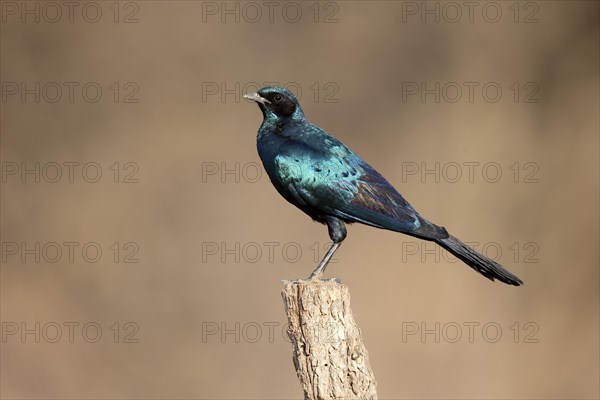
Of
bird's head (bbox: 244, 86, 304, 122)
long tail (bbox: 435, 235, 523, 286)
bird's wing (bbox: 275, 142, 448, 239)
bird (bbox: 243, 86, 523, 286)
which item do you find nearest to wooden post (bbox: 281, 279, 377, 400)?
bird (bbox: 243, 86, 523, 286)

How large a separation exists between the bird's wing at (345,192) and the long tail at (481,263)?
0.06m

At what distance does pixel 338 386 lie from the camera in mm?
3830

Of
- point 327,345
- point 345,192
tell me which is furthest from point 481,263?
point 327,345

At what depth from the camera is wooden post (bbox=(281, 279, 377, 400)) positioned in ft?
12.6

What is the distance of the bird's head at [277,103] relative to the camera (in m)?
4.61

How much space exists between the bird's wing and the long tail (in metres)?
0.06

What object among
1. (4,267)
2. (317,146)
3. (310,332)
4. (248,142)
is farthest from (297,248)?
(310,332)

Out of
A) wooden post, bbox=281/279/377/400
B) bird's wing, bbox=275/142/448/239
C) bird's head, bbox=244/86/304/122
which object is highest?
bird's head, bbox=244/86/304/122

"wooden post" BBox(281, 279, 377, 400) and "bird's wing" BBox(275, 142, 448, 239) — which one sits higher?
"bird's wing" BBox(275, 142, 448, 239)

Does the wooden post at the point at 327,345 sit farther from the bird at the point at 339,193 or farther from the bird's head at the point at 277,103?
the bird's head at the point at 277,103

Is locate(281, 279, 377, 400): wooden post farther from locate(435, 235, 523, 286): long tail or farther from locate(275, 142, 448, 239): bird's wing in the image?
locate(435, 235, 523, 286): long tail

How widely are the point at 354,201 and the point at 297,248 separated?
2.44 meters

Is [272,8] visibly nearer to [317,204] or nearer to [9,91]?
[9,91]

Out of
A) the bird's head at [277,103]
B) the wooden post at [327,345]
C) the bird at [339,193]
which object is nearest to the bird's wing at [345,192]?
the bird at [339,193]
